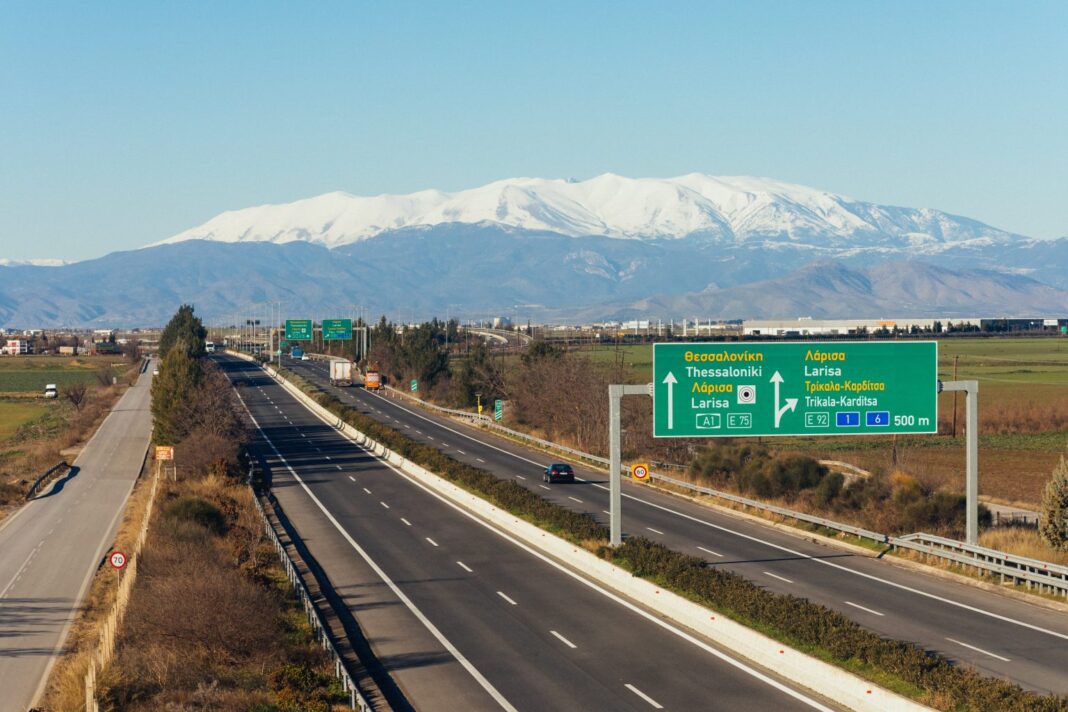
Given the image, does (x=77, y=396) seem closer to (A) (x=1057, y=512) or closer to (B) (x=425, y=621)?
(B) (x=425, y=621)

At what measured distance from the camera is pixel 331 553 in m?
41.8

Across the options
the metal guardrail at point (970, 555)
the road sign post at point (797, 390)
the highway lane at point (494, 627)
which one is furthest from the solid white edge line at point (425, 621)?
the metal guardrail at point (970, 555)

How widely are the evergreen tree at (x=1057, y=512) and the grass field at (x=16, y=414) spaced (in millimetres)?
78532

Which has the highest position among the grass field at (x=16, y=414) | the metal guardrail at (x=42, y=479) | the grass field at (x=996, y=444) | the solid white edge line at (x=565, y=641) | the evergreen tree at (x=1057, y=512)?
the evergreen tree at (x=1057, y=512)

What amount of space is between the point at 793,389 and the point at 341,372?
105m

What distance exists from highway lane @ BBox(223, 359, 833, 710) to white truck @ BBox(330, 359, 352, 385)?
85.4 m

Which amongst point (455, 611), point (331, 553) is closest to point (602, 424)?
point (331, 553)

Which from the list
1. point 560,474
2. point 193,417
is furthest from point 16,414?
point 560,474

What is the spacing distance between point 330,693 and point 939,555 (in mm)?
20664

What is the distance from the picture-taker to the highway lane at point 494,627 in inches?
948

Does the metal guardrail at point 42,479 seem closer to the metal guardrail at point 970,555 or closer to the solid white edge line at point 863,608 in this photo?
the metal guardrail at point 970,555

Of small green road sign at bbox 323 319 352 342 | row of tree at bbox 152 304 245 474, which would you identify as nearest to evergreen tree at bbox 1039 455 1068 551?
row of tree at bbox 152 304 245 474

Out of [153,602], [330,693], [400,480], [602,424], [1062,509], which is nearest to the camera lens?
[330,693]

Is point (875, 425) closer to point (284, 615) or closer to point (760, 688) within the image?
point (760, 688)
